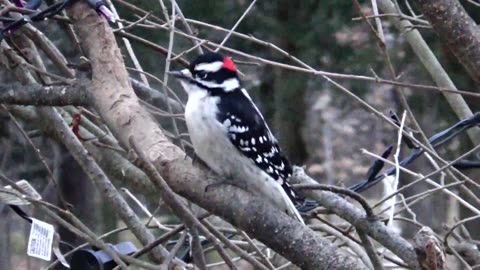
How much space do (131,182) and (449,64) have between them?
380 centimetres

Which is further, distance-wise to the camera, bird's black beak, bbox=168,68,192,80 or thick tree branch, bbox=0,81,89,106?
bird's black beak, bbox=168,68,192,80

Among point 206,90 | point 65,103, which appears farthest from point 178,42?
point 65,103

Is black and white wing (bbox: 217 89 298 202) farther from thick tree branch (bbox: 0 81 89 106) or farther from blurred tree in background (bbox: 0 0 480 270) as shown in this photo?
Result: blurred tree in background (bbox: 0 0 480 270)

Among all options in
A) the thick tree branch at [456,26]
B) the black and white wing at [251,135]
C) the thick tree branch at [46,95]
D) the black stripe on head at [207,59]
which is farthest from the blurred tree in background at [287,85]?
the thick tree branch at [456,26]

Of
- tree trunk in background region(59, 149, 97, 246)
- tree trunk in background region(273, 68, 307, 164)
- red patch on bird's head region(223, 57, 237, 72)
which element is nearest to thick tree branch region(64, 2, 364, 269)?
red patch on bird's head region(223, 57, 237, 72)

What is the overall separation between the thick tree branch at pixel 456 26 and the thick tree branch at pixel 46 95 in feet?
2.97

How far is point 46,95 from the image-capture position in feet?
7.92

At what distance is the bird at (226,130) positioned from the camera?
3072 millimetres

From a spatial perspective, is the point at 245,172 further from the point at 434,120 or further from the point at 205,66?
the point at 434,120

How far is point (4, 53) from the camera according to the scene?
282cm

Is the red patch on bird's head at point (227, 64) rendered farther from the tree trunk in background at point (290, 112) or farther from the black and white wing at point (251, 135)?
the tree trunk in background at point (290, 112)

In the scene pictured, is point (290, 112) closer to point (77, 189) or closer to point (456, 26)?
point (77, 189)

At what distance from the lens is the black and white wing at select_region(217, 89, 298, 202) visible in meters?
3.13

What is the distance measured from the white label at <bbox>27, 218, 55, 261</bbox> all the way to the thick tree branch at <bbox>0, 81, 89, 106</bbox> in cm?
37
